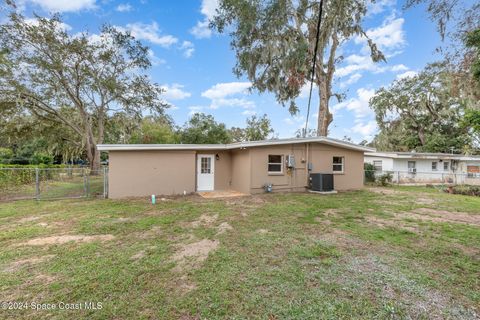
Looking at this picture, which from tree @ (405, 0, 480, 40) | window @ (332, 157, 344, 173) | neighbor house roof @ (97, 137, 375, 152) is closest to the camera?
tree @ (405, 0, 480, 40)

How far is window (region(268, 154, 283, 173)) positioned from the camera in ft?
33.3

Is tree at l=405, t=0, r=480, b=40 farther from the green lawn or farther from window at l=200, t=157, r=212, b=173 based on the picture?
window at l=200, t=157, r=212, b=173

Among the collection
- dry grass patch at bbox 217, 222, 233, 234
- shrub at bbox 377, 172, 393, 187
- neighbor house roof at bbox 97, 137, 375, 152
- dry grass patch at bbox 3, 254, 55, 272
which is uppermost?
neighbor house roof at bbox 97, 137, 375, 152

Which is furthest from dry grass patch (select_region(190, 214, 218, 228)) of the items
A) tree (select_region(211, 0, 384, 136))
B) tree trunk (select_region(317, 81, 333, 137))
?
tree trunk (select_region(317, 81, 333, 137))

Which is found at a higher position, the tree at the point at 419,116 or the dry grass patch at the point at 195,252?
the tree at the point at 419,116

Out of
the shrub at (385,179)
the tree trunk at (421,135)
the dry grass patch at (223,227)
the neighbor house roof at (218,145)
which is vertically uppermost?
the tree trunk at (421,135)

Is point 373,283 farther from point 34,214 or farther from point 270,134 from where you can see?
point 270,134

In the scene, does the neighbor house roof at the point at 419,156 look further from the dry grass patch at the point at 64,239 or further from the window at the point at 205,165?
the dry grass patch at the point at 64,239

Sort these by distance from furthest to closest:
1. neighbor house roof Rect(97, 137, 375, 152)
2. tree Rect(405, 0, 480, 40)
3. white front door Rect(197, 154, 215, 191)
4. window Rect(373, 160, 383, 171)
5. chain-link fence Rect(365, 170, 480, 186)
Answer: window Rect(373, 160, 383, 171) < chain-link fence Rect(365, 170, 480, 186) < white front door Rect(197, 154, 215, 191) < neighbor house roof Rect(97, 137, 375, 152) < tree Rect(405, 0, 480, 40)

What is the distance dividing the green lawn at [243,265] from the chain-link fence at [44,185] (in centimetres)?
285

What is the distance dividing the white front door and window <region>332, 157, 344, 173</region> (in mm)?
6016

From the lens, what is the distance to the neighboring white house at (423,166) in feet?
51.6

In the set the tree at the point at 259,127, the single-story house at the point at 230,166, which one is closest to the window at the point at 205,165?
the single-story house at the point at 230,166

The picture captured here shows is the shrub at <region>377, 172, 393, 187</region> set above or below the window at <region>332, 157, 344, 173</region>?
below
